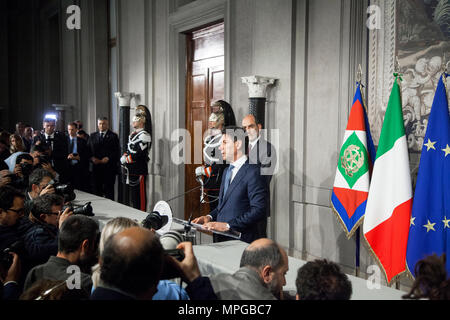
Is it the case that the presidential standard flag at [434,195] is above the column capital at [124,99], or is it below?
below

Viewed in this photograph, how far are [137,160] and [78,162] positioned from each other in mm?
1571

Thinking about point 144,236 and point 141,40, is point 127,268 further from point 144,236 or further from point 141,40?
point 141,40

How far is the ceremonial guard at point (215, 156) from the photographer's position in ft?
15.2

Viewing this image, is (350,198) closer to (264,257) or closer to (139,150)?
(264,257)

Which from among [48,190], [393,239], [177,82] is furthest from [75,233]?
[177,82]

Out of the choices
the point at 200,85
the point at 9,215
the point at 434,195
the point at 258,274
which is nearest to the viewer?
the point at 258,274

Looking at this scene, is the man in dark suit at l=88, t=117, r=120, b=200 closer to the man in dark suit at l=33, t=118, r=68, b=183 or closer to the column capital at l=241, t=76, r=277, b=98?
the man in dark suit at l=33, t=118, r=68, b=183

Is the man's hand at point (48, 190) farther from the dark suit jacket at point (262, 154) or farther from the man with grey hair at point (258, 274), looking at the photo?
the man with grey hair at point (258, 274)

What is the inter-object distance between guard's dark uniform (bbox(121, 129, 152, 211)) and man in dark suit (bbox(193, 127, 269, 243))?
3378 millimetres

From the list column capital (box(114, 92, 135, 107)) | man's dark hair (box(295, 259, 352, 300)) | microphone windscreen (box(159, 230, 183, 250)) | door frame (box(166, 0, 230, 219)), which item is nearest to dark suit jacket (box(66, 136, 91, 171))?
column capital (box(114, 92, 135, 107))

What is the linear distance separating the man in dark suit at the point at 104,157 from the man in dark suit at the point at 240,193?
4.51 metres

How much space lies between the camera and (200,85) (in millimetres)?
6383

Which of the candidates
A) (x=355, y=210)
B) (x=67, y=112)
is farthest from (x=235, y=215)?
(x=67, y=112)

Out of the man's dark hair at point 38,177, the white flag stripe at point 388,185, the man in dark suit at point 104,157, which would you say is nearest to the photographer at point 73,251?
the man's dark hair at point 38,177
